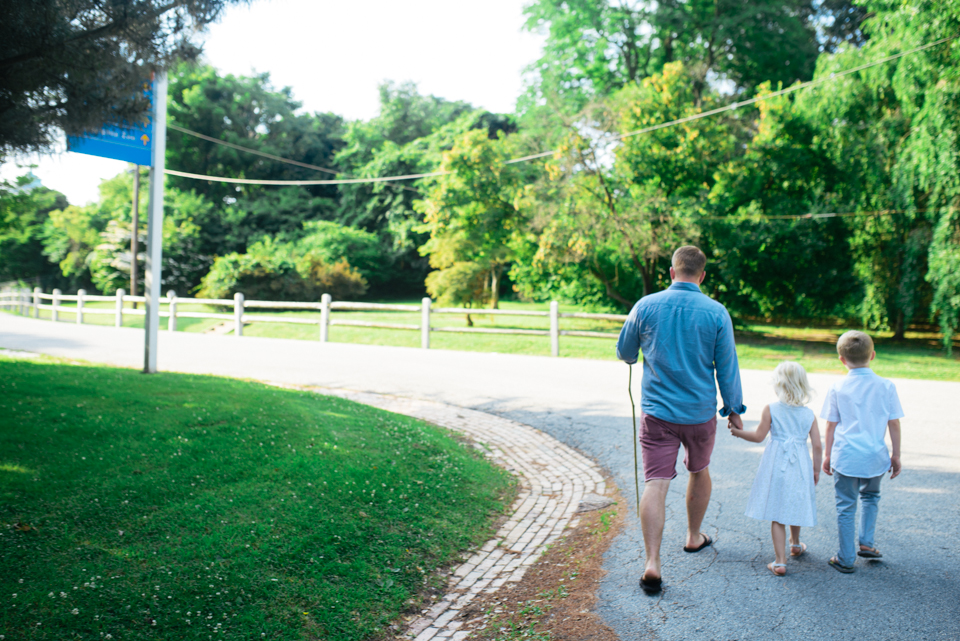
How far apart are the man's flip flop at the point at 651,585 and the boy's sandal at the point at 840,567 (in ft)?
3.36

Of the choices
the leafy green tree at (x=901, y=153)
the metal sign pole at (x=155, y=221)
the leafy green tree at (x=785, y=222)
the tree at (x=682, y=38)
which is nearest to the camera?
the metal sign pole at (x=155, y=221)

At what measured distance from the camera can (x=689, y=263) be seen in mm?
3596

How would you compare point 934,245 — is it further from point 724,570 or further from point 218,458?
point 218,458

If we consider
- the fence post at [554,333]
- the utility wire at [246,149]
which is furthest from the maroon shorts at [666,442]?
the utility wire at [246,149]

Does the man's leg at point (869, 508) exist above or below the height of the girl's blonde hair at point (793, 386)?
below

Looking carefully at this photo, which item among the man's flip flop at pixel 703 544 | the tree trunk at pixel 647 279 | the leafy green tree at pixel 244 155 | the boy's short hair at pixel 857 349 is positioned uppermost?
the leafy green tree at pixel 244 155

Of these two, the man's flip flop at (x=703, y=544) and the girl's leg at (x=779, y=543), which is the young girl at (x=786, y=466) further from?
the man's flip flop at (x=703, y=544)

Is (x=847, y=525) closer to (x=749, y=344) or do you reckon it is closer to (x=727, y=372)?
(x=727, y=372)

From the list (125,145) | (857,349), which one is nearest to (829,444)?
(857,349)

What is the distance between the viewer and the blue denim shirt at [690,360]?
3459 mm

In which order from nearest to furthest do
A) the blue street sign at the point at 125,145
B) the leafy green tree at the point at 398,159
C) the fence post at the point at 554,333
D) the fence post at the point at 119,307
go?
1. the blue street sign at the point at 125,145
2. the fence post at the point at 554,333
3. the fence post at the point at 119,307
4. the leafy green tree at the point at 398,159

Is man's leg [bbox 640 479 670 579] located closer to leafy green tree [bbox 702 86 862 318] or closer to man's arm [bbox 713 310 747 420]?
man's arm [bbox 713 310 747 420]

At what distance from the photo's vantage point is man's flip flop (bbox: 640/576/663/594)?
330 cm

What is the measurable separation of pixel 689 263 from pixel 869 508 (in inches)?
68.3
